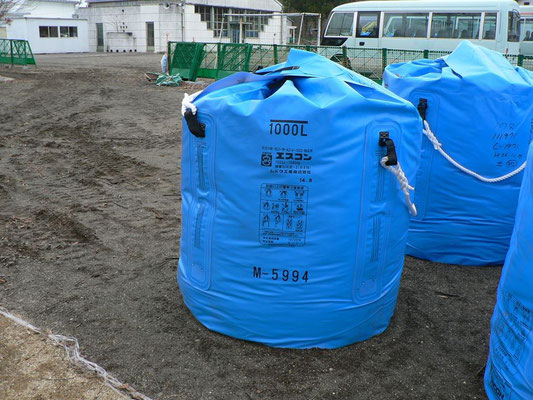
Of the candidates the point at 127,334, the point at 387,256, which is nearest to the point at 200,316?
the point at 127,334

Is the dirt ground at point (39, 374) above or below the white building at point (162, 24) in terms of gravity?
below

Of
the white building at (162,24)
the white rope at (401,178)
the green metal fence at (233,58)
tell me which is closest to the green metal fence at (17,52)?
the green metal fence at (233,58)

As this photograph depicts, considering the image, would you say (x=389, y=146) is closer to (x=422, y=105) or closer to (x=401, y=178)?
(x=401, y=178)

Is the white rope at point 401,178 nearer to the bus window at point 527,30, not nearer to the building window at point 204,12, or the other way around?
the bus window at point 527,30

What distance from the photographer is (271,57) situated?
44.9 ft

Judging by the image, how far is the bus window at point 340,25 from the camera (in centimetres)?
1547

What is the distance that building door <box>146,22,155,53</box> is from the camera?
30625 millimetres

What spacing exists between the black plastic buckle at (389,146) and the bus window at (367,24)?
13688 mm

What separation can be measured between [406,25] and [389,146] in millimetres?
13702

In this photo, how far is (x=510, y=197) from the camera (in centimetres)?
362

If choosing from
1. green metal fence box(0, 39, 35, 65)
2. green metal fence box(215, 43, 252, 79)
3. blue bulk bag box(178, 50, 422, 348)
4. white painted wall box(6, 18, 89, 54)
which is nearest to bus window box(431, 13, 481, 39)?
green metal fence box(215, 43, 252, 79)

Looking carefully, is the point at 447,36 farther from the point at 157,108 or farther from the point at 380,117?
the point at 380,117

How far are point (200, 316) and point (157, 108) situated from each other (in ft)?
25.8

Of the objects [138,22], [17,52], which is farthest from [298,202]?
[138,22]
